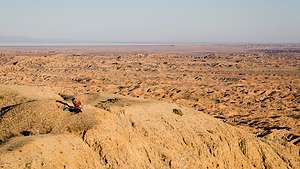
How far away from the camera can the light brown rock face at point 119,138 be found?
11391 millimetres

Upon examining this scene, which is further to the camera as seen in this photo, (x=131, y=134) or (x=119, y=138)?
(x=131, y=134)

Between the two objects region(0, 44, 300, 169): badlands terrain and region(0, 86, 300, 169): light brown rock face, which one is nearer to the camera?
region(0, 86, 300, 169): light brown rock face

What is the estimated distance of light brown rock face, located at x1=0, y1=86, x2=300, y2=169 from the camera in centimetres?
1139

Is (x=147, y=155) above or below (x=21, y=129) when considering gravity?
below

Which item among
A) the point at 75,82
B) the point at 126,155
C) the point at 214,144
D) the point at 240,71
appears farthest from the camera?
the point at 240,71

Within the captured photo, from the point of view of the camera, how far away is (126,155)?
42.0ft

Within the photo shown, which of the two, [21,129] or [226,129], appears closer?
[21,129]

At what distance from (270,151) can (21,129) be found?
9012mm

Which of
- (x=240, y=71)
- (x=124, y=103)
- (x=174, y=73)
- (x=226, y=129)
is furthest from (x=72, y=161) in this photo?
(x=240, y=71)

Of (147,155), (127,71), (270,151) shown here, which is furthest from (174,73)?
(147,155)

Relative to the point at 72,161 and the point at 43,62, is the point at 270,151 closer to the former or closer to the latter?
the point at 72,161

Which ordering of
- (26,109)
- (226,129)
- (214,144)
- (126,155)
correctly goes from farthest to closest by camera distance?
(226,129) → (214,144) → (26,109) → (126,155)

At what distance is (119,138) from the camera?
43.3 ft

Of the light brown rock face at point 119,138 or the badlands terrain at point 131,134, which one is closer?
the light brown rock face at point 119,138
